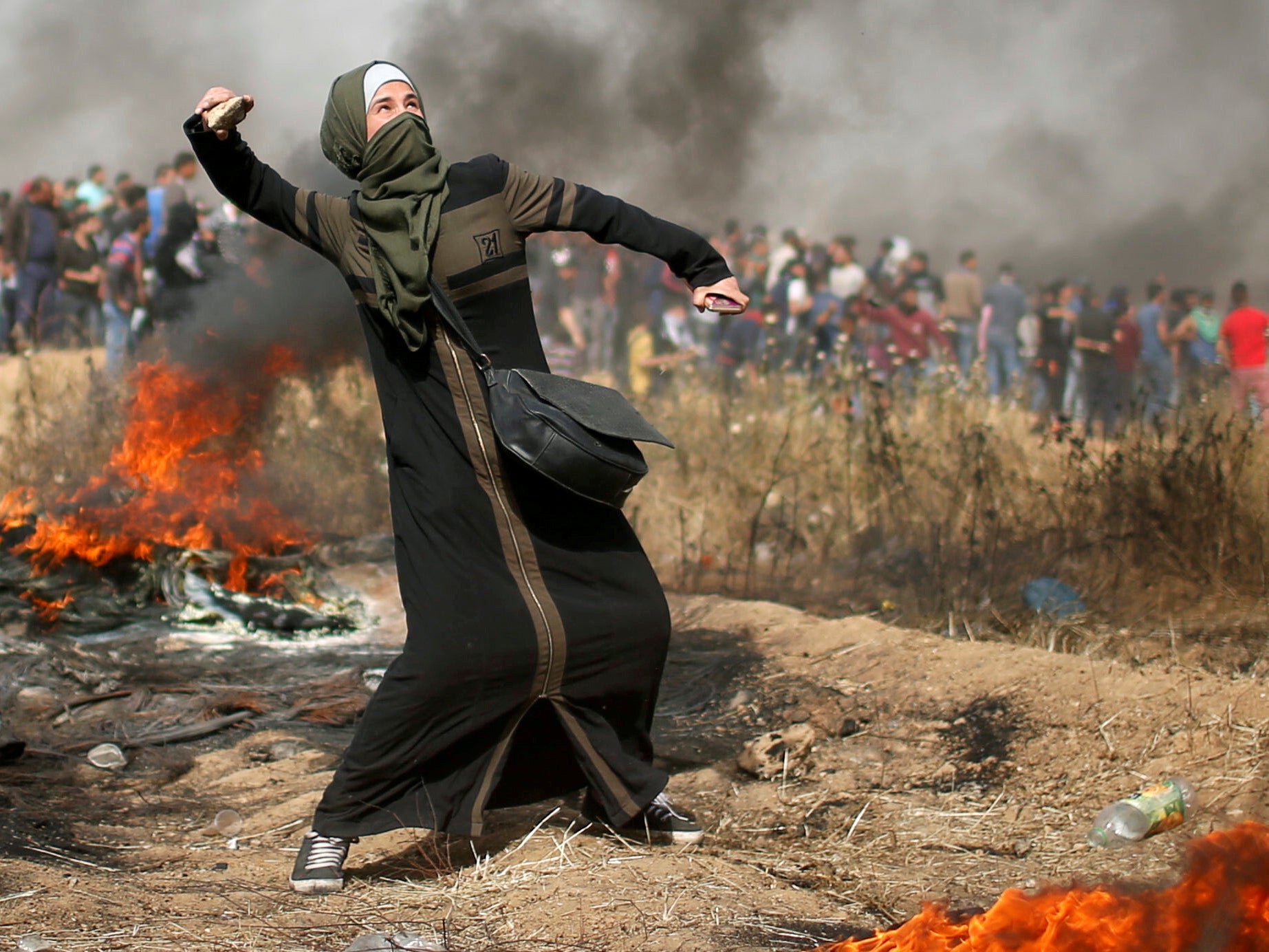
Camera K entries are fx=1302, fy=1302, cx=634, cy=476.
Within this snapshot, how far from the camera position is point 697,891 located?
10.8 ft

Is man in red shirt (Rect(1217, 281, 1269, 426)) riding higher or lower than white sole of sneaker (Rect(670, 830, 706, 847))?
higher

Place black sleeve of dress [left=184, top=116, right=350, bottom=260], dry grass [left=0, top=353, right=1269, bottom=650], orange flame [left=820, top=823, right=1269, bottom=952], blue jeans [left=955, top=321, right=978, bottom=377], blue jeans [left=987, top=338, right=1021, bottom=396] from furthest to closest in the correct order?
1. blue jeans [left=955, top=321, right=978, bottom=377]
2. blue jeans [left=987, top=338, right=1021, bottom=396]
3. dry grass [left=0, top=353, right=1269, bottom=650]
4. black sleeve of dress [left=184, top=116, right=350, bottom=260]
5. orange flame [left=820, top=823, right=1269, bottom=952]

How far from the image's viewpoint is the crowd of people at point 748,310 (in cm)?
1103

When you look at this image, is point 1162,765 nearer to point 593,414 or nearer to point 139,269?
point 593,414

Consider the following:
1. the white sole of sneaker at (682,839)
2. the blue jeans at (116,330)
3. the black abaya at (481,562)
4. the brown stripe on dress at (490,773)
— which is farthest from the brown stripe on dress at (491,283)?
the blue jeans at (116,330)

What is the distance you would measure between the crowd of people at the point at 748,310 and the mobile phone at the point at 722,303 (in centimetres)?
627

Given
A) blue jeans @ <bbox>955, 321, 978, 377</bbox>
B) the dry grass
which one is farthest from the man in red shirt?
blue jeans @ <bbox>955, 321, 978, 377</bbox>

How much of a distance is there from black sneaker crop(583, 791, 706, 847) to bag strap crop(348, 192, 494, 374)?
1.33m

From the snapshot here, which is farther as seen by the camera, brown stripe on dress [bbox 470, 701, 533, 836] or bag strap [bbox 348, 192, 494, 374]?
brown stripe on dress [bbox 470, 701, 533, 836]

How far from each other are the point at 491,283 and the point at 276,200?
661 mm

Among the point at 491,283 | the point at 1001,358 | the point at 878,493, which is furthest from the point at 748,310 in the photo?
the point at 491,283

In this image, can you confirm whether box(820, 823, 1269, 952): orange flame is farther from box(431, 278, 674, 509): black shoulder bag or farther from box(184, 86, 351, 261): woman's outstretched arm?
box(184, 86, 351, 261): woman's outstretched arm

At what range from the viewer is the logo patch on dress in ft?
11.5

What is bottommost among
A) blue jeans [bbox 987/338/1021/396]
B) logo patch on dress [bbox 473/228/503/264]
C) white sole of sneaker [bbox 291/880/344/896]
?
white sole of sneaker [bbox 291/880/344/896]
